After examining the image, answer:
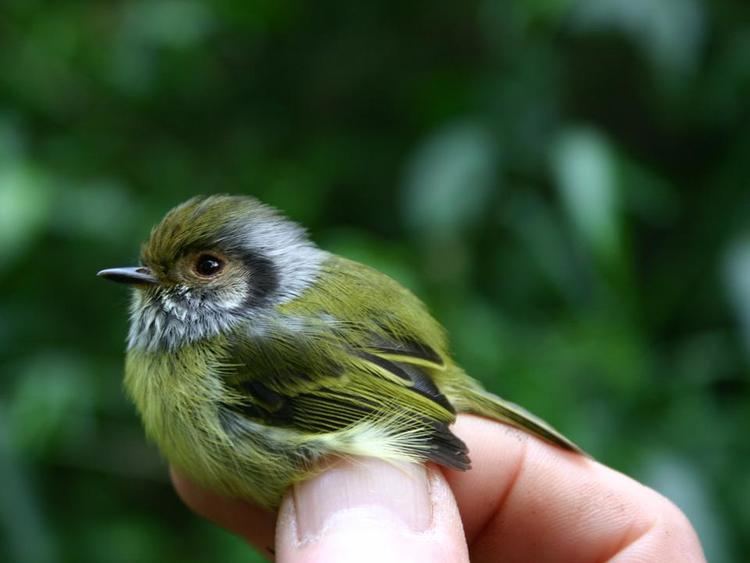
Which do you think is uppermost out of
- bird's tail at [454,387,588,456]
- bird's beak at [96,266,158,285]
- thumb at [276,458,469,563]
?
bird's tail at [454,387,588,456]

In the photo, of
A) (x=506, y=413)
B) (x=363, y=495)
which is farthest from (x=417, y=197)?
(x=363, y=495)

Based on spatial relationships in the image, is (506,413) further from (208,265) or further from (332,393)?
(208,265)

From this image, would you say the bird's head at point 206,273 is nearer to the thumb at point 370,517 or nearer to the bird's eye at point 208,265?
the bird's eye at point 208,265

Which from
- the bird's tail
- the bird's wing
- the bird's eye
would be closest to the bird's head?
the bird's eye

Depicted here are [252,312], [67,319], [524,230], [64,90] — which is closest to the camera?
[252,312]

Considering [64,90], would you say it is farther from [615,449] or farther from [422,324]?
[615,449]

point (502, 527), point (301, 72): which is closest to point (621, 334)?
point (502, 527)

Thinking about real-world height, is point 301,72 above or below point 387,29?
below

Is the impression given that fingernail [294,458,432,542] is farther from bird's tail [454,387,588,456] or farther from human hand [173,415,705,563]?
bird's tail [454,387,588,456]
